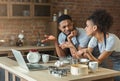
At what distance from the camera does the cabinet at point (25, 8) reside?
538cm

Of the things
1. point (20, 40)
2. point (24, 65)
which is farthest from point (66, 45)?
point (20, 40)

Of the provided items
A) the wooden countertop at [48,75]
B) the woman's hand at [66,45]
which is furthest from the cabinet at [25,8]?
the wooden countertop at [48,75]

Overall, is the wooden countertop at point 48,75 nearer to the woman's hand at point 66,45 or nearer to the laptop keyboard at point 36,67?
the laptop keyboard at point 36,67

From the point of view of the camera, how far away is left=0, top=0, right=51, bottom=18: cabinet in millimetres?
5376

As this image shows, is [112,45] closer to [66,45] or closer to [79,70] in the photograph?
[66,45]

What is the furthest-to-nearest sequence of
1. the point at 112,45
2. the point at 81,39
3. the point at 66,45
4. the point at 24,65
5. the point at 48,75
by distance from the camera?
the point at 81,39, the point at 66,45, the point at 112,45, the point at 24,65, the point at 48,75

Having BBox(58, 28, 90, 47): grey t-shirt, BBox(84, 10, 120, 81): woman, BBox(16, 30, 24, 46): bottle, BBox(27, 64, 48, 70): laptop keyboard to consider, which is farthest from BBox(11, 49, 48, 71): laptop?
BBox(16, 30, 24, 46): bottle

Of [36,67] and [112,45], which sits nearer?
[36,67]

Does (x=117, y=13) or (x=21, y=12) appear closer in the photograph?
(x=21, y=12)

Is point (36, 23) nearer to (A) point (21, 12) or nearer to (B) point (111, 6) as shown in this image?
(A) point (21, 12)

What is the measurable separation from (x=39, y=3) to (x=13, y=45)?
110 cm

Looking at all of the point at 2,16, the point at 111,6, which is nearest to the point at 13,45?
the point at 2,16

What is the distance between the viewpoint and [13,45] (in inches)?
220

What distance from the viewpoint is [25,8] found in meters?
5.65
